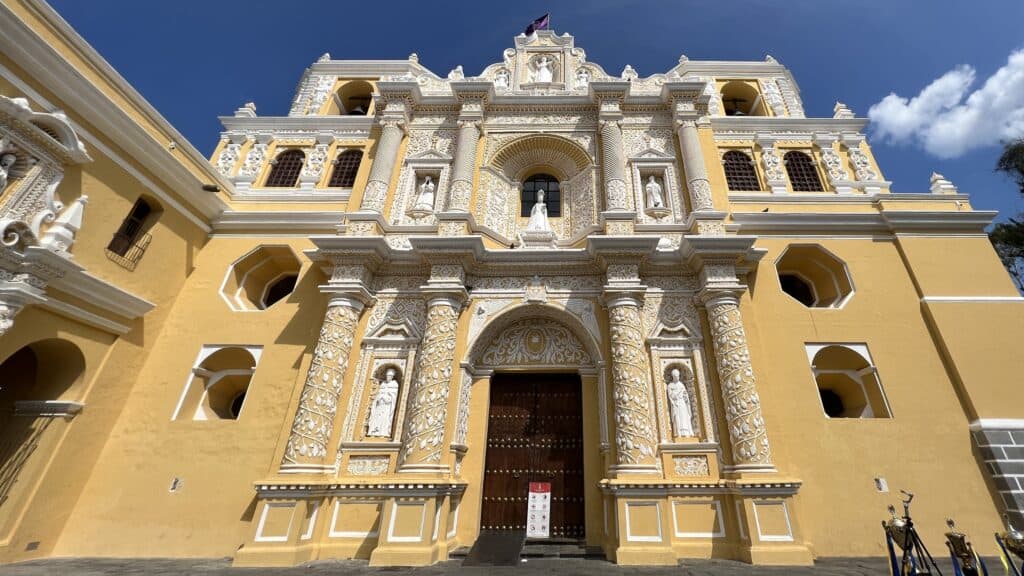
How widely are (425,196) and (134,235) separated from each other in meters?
6.46

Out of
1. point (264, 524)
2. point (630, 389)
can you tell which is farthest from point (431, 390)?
point (630, 389)

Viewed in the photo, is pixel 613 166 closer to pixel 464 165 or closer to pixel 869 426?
pixel 464 165

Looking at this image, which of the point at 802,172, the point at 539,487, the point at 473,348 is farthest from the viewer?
the point at 802,172

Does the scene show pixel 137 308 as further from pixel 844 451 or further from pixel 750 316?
pixel 844 451

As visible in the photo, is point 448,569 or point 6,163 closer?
point 448,569

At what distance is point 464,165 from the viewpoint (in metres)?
11.1

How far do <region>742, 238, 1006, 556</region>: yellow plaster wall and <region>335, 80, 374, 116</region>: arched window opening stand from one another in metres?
14.7

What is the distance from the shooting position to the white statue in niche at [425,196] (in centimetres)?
1097

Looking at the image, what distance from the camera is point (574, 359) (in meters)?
9.44

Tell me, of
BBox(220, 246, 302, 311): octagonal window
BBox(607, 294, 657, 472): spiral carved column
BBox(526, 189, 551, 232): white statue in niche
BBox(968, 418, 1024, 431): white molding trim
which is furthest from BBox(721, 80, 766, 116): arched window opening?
BBox(220, 246, 302, 311): octagonal window

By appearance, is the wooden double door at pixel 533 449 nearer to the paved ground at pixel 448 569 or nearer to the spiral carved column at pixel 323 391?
the paved ground at pixel 448 569

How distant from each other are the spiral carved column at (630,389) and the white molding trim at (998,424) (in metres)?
6.19

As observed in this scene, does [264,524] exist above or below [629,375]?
below

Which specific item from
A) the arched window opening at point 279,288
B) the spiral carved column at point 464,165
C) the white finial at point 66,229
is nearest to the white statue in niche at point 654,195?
the spiral carved column at point 464,165
